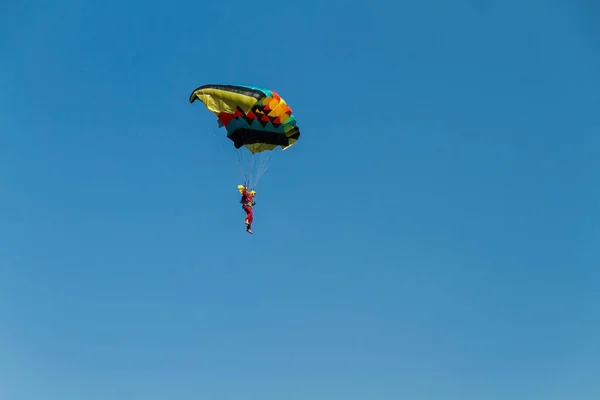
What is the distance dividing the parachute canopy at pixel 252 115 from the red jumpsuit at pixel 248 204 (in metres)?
2.97

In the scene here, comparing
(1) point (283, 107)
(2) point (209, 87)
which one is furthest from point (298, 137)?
(2) point (209, 87)

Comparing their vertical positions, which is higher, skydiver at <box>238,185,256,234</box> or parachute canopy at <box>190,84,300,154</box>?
parachute canopy at <box>190,84,300,154</box>

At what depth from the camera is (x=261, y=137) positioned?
168 ft

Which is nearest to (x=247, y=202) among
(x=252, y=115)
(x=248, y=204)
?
(x=248, y=204)

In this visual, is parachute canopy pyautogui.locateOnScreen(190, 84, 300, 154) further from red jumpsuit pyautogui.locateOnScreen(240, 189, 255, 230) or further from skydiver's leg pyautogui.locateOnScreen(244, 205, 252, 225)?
skydiver's leg pyautogui.locateOnScreen(244, 205, 252, 225)

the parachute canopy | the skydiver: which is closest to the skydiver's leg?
the skydiver

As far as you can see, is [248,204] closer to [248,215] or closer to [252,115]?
[248,215]

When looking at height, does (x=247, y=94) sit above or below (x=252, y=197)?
above

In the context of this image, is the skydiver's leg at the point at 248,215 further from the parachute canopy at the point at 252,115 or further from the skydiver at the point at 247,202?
the parachute canopy at the point at 252,115

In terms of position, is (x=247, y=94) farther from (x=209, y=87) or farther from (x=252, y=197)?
(x=252, y=197)

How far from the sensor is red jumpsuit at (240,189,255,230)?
4925cm

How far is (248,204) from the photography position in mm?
49656

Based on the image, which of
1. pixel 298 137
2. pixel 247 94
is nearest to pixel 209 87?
pixel 247 94

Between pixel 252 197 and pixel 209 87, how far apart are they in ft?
19.4
